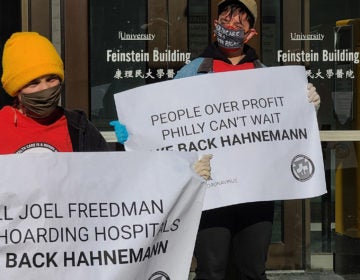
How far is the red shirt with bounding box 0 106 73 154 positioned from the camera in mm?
2965

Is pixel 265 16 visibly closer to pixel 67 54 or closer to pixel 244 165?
pixel 67 54

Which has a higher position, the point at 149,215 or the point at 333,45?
the point at 333,45

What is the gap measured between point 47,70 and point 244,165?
3.79 feet

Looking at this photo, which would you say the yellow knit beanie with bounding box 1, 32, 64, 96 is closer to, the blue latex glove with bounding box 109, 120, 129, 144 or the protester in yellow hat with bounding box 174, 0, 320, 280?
the blue latex glove with bounding box 109, 120, 129, 144

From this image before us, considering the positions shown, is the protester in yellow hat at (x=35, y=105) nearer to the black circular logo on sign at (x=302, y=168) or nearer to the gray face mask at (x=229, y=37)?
the gray face mask at (x=229, y=37)

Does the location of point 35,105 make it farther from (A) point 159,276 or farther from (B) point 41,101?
(A) point 159,276

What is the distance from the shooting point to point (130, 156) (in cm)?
290

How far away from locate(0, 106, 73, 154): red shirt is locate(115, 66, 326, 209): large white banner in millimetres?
576

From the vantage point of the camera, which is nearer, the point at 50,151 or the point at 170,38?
the point at 50,151

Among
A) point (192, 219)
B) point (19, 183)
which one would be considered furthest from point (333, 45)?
point (19, 183)

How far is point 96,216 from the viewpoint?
2820 mm

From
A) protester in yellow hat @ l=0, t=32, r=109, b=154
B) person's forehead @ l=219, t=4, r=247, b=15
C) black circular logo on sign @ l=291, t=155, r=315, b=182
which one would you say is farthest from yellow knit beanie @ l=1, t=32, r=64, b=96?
black circular logo on sign @ l=291, t=155, r=315, b=182

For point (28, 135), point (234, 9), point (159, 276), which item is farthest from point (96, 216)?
point (234, 9)

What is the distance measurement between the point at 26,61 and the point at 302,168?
1472 millimetres
